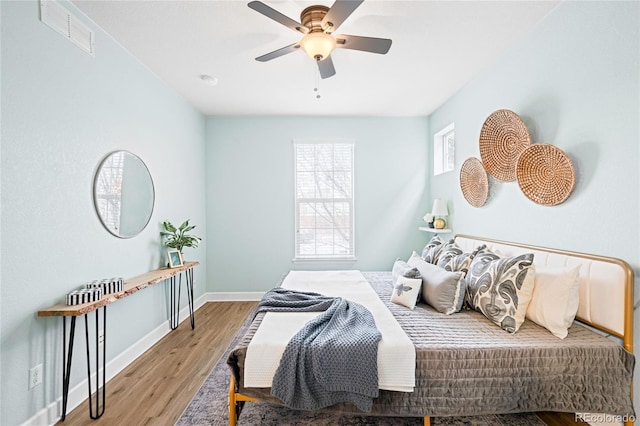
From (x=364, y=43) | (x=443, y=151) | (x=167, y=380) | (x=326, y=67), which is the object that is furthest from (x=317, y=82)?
(x=167, y=380)

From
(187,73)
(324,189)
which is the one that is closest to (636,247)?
(324,189)

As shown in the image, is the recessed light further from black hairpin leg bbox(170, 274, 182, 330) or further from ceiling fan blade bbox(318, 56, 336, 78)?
black hairpin leg bbox(170, 274, 182, 330)

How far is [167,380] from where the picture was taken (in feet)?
7.97

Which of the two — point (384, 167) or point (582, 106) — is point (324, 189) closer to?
point (384, 167)

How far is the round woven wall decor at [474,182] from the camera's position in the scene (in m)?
3.05

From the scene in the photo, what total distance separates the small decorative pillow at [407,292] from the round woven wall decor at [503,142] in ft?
4.05

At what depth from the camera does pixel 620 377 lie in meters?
1.64

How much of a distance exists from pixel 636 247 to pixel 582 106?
93 centimetres

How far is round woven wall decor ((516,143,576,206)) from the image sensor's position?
2.02m

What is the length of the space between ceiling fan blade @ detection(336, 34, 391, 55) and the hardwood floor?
273 centimetres

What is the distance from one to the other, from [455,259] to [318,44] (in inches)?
81.3

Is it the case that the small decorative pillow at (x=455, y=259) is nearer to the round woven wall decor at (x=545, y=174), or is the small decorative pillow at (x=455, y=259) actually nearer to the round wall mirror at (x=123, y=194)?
the round woven wall decor at (x=545, y=174)

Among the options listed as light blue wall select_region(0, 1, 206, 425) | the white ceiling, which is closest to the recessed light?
the white ceiling

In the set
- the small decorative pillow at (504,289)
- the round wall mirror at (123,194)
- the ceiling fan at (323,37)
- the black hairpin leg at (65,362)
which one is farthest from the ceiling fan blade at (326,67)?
the black hairpin leg at (65,362)
